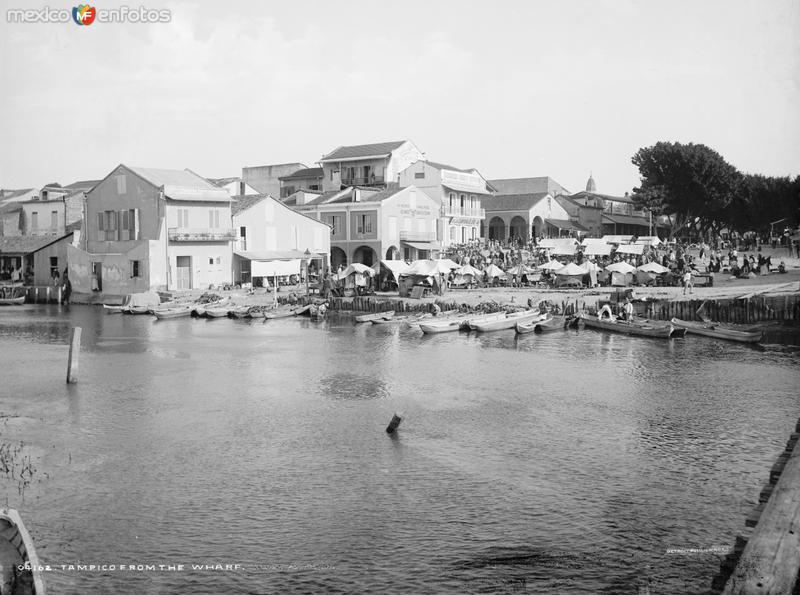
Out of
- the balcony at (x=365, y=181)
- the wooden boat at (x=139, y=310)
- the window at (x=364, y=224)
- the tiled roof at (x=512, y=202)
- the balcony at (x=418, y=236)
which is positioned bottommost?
the wooden boat at (x=139, y=310)

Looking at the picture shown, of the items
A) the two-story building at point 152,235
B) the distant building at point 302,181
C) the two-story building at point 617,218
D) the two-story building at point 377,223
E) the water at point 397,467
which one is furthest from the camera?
the two-story building at point 617,218

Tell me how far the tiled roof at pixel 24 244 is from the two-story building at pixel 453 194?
1246 inches

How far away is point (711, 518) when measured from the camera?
49.9ft

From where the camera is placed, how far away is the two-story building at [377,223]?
6856 cm

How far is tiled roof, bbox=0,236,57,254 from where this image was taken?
6438 cm

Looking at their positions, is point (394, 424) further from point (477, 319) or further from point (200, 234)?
point (200, 234)

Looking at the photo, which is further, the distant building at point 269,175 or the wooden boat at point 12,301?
the distant building at point 269,175

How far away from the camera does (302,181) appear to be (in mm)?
85375

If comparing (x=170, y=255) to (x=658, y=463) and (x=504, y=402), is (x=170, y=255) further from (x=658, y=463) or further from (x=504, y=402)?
(x=658, y=463)

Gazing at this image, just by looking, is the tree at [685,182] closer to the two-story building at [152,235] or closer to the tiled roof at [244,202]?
the tiled roof at [244,202]

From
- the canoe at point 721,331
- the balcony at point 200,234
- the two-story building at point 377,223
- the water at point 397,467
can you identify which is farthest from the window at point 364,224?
the water at point 397,467

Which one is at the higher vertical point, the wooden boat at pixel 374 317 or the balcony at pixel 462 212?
the balcony at pixel 462 212

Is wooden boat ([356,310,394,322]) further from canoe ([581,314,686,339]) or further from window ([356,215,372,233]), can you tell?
window ([356,215,372,233])

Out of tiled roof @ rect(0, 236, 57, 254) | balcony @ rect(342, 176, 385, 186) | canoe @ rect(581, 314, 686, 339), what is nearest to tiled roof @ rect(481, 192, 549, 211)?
balcony @ rect(342, 176, 385, 186)
